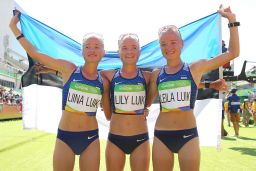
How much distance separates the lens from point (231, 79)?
12.4 meters

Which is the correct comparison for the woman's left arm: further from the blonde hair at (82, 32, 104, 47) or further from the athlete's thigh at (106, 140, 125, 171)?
the athlete's thigh at (106, 140, 125, 171)

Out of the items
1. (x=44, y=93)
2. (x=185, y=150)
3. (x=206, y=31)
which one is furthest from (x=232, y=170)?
(x=44, y=93)

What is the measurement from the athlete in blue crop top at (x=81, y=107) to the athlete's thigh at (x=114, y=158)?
15cm

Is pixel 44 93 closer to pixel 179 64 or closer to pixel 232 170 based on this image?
pixel 179 64

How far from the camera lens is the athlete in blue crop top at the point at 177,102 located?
421cm

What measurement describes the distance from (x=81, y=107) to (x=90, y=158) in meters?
0.68

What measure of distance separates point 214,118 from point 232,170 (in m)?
1.49

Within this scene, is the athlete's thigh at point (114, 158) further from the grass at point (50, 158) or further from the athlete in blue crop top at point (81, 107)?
the grass at point (50, 158)

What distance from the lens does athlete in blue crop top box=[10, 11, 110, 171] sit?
14.2 feet

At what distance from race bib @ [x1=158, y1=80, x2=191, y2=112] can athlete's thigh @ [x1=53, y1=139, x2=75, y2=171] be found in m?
1.36

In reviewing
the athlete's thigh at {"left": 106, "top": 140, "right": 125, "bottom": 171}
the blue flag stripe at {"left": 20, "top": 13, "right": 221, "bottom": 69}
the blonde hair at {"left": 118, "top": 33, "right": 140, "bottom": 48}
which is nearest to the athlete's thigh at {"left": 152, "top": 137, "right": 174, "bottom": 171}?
the athlete's thigh at {"left": 106, "top": 140, "right": 125, "bottom": 171}

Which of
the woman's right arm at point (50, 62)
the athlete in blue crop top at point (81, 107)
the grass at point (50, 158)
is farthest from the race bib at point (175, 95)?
the grass at point (50, 158)

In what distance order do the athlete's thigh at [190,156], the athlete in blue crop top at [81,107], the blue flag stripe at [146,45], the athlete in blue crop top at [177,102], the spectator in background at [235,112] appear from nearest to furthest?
the athlete's thigh at [190,156], the athlete in blue crop top at [177,102], the athlete in blue crop top at [81,107], the blue flag stripe at [146,45], the spectator in background at [235,112]

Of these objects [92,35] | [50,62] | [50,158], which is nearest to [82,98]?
[50,62]
